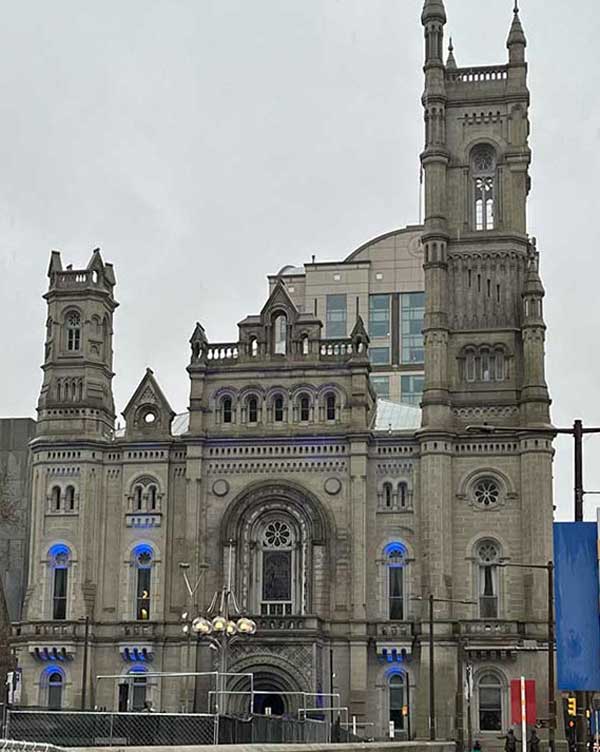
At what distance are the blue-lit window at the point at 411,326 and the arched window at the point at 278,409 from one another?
41773mm

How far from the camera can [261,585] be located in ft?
304

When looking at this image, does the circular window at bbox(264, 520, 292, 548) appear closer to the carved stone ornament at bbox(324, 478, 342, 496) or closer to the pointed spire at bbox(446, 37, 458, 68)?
the carved stone ornament at bbox(324, 478, 342, 496)

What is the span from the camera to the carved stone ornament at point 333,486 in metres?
92.3

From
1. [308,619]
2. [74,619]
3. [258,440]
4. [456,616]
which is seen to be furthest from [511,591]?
[74,619]

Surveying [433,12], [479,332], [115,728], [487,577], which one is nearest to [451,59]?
[433,12]

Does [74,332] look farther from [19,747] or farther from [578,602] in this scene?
[19,747]

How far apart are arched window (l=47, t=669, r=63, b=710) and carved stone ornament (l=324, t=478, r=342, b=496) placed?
1922 centimetres

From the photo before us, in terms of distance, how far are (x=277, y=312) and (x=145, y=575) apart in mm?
17718

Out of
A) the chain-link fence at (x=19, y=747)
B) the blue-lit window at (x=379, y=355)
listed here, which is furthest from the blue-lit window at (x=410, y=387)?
the chain-link fence at (x=19, y=747)

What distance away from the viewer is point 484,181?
97.9 m

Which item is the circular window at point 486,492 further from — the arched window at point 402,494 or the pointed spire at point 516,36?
the pointed spire at point 516,36

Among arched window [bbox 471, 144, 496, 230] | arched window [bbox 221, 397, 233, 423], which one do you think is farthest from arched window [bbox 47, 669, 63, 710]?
arched window [bbox 471, 144, 496, 230]

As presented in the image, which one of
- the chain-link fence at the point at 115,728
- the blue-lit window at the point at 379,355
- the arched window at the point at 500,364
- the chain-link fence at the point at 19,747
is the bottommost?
the chain-link fence at the point at 19,747

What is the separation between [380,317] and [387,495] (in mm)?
46110
